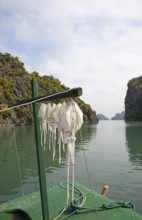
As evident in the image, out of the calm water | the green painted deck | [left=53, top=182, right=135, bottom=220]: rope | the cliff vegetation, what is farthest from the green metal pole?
the cliff vegetation

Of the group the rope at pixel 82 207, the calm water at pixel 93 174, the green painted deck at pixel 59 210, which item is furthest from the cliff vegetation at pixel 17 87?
the rope at pixel 82 207

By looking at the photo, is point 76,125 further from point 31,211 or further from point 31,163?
point 31,163

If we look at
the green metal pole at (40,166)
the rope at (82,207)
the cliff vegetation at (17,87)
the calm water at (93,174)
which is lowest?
the calm water at (93,174)

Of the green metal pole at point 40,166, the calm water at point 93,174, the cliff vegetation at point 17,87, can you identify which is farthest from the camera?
the cliff vegetation at point 17,87

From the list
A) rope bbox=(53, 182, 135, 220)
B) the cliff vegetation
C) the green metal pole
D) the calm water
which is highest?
the cliff vegetation

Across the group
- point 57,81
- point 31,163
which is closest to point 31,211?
point 31,163

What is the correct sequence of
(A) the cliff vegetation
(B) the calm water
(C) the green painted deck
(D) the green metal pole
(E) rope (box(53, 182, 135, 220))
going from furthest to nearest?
(A) the cliff vegetation → (B) the calm water → (E) rope (box(53, 182, 135, 220)) → (C) the green painted deck → (D) the green metal pole

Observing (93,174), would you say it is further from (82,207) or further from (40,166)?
(40,166)

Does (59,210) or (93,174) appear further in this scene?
(93,174)

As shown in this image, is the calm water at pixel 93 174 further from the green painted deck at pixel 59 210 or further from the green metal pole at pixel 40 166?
the green metal pole at pixel 40 166

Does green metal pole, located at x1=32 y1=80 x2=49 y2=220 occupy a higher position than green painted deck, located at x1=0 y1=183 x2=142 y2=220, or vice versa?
green metal pole, located at x1=32 y1=80 x2=49 y2=220

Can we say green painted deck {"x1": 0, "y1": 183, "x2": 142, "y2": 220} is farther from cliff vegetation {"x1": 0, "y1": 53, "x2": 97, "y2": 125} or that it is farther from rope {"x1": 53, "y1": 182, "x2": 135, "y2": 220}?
cliff vegetation {"x1": 0, "y1": 53, "x2": 97, "y2": 125}

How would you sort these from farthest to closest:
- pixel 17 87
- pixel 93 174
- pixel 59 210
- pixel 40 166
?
pixel 17 87, pixel 93 174, pixel 59 210, pixel 40 166

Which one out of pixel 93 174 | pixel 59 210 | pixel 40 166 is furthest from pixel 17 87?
pixel 40 166
